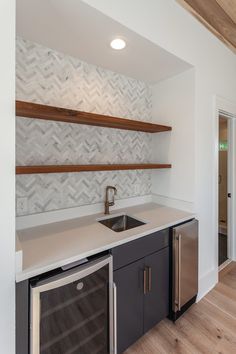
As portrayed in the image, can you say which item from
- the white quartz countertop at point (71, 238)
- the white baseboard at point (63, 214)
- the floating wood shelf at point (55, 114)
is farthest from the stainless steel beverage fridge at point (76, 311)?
the floating wood shelf at point (55, 114)

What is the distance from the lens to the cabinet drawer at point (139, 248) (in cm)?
132

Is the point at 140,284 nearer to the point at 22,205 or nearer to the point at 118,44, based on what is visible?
the point at 22,205

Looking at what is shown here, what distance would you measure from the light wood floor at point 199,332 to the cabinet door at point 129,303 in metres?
0.18

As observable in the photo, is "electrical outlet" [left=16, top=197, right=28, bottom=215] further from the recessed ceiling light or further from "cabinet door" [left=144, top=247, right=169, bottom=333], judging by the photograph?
the recessed ceiling light

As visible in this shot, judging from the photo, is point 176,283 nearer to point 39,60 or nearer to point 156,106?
point 156,106

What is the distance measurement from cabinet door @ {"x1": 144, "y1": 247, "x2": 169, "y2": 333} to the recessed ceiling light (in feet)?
5.51

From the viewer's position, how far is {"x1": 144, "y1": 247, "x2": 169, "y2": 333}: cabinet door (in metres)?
1.52

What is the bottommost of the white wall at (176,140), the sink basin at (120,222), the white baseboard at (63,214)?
the sink basin at (120,222)

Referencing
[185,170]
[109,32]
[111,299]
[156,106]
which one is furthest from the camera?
[156,106]

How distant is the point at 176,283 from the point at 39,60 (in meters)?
2.17

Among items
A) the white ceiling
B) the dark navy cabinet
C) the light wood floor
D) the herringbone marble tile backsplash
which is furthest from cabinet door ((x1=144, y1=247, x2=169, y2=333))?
the white ceiling

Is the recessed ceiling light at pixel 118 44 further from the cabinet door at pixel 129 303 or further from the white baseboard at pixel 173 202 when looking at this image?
the cabinet door at pixel 129 303

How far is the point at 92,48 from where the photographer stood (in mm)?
1603

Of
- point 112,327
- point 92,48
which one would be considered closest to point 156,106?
point 92,48
